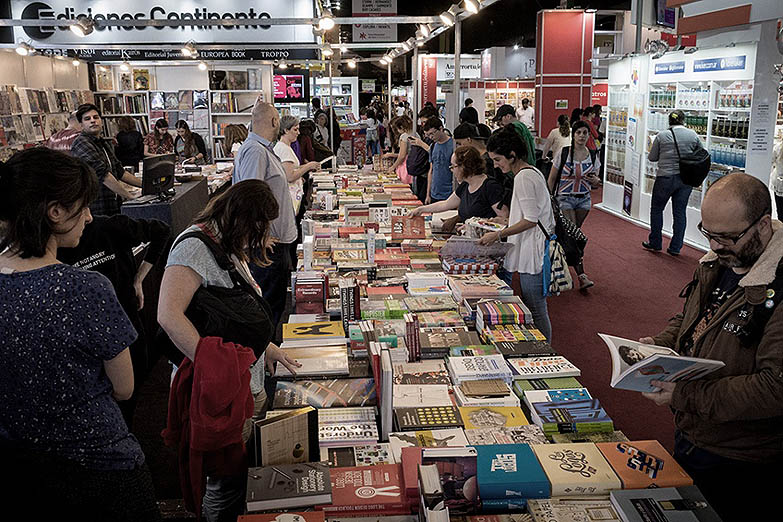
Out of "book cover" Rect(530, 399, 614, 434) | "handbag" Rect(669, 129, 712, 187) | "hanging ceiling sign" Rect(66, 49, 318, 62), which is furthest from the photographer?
"hanging ceiling sign" Rect(66, 49, 318, 62)

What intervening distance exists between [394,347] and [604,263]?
5.70m

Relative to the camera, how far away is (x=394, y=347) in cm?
324

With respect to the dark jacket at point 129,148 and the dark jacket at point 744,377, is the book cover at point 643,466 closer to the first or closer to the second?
the dark jacket at point 744,377

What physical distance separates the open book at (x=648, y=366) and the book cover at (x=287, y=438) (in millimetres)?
974

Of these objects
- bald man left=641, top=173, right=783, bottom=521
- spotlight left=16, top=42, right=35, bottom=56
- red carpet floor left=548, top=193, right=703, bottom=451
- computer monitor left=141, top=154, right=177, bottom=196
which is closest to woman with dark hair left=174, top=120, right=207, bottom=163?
spotlight left=16, top=42, right=35, bottom=56

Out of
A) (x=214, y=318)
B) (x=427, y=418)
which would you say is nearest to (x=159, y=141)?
(x=214, y=318)

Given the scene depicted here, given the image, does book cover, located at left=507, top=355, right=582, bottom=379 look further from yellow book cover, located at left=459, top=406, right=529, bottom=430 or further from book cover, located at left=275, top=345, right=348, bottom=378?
book cover, located at left=275, top=345, right=348, bottom=378

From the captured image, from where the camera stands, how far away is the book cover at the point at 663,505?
→ 1.92m

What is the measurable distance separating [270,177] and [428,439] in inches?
112

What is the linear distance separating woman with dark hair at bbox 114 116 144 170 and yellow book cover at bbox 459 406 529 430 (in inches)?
340

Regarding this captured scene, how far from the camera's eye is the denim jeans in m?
4.27

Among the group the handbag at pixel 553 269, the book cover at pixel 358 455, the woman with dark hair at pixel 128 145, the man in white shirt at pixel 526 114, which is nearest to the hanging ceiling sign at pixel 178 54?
the woman with dark hair at pixel 128 145

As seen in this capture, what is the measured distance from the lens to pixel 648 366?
2.03m

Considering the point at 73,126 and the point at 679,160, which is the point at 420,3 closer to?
the point at 679,160
